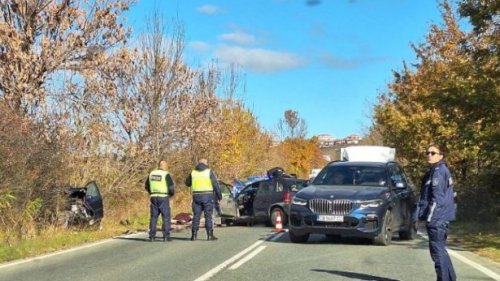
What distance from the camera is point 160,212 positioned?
15305 mm

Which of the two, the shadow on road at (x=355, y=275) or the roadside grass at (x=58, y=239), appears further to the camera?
the roadside grass at (x=58, y=239)

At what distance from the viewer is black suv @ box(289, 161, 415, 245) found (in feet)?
43.4

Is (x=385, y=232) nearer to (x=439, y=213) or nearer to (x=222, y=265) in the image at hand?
(x=222, y=265)

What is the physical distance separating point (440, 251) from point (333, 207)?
494cm

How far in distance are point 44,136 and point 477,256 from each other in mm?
11114

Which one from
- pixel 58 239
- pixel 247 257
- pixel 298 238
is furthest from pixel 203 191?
pixel 247 257

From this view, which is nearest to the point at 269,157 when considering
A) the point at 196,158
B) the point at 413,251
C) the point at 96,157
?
the point at 196,158

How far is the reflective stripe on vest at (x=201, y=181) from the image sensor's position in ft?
50.3

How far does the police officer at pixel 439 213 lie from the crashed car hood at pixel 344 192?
480cm

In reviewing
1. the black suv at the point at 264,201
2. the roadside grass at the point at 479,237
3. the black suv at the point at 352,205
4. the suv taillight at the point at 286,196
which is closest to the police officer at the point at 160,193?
the black suv at the point at 352,205

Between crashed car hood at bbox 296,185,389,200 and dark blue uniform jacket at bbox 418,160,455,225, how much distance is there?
476cm

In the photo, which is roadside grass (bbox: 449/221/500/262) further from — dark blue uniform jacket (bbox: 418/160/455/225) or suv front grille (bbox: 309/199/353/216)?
dark blue uniform jacket (bbox: 418/160/455/225)

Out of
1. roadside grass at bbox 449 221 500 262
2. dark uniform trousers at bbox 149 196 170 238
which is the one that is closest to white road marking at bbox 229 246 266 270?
dark uniform trousers at bbox 149 196 170 238

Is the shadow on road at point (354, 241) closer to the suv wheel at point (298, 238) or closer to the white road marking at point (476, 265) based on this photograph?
the suv wheel at point (298, 238)
